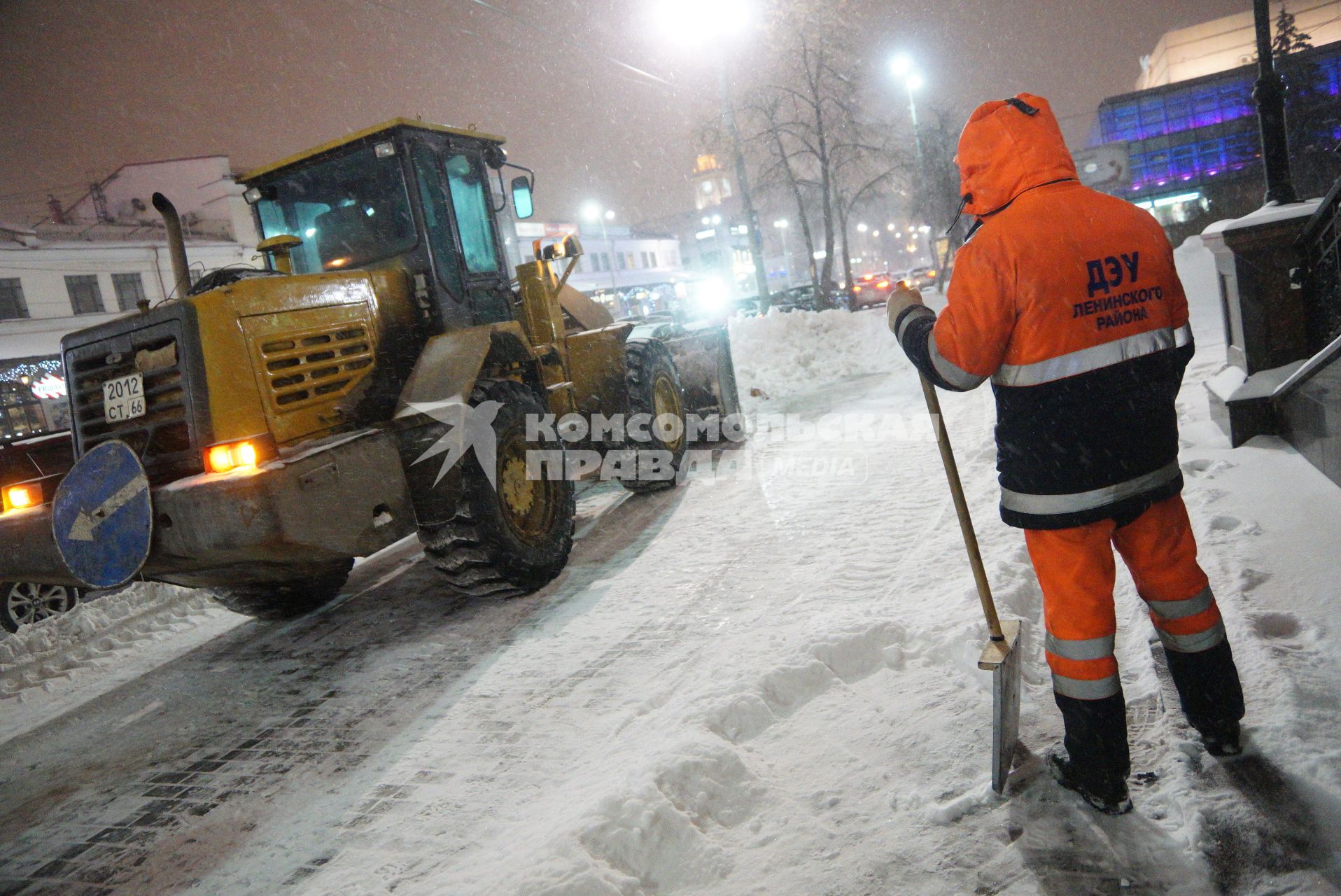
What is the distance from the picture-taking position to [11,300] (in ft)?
89.1

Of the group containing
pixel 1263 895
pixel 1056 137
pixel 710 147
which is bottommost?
pixel 1263 895

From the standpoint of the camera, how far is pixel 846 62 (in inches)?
987

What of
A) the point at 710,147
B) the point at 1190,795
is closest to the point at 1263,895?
the point at 1190,795

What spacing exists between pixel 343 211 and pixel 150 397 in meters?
2.16

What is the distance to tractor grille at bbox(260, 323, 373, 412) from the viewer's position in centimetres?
429

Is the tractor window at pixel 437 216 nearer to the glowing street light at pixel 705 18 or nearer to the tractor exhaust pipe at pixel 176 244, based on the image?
the tractor exhaust pipe at pixel 176 244

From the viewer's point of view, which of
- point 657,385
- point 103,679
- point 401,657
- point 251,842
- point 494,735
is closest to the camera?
point 251,842

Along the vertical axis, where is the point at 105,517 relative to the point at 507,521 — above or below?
above

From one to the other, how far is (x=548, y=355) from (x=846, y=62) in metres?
22.7

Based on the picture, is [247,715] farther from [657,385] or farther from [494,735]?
[657,385]

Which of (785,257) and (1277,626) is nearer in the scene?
(1277,626)

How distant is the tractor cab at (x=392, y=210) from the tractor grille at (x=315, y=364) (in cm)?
80

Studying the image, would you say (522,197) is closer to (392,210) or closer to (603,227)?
(392,210)

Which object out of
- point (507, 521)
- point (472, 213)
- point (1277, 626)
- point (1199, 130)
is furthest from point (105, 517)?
point (1199, 130)
